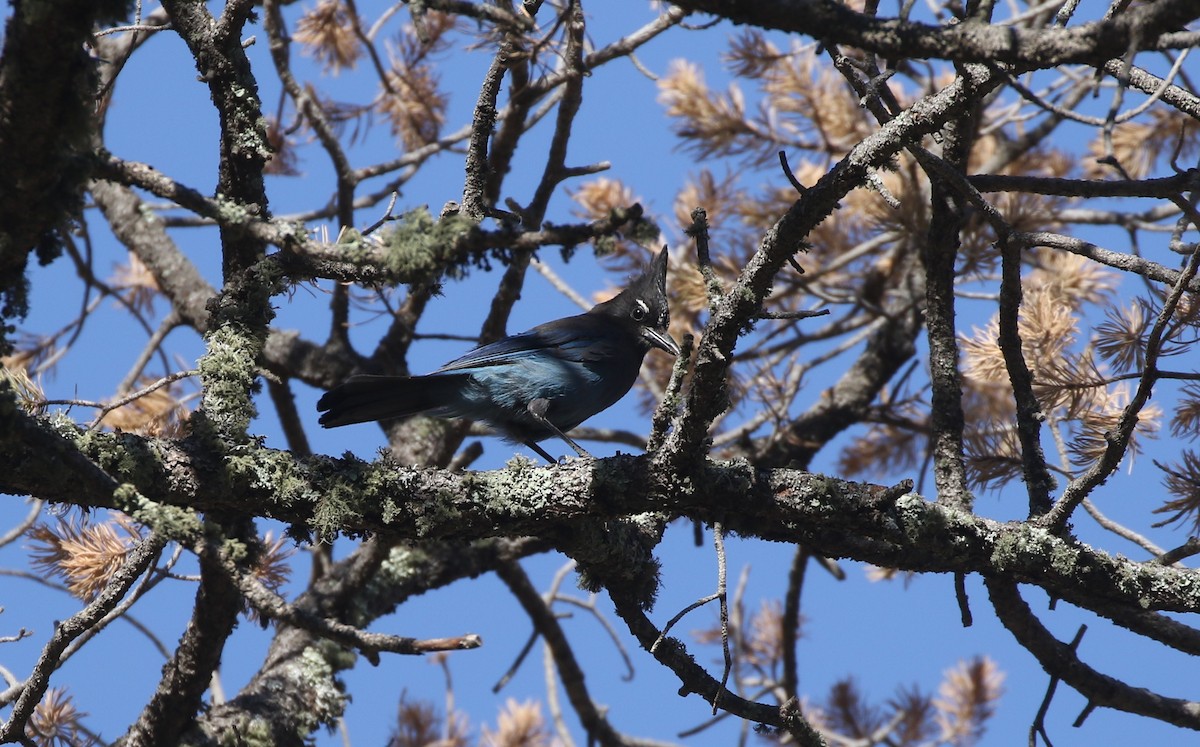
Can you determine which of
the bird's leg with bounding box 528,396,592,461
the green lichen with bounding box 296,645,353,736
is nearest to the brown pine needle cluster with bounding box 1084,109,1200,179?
the bird's leg with bounding box 528,396,592,461

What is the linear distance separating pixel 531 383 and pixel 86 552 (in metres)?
1.70

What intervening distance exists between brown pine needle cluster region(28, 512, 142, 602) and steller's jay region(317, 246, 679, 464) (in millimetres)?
806

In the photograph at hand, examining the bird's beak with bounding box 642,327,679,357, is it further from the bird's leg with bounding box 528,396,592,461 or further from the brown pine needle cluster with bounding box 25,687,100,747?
the brown pine needle cluster with bounding box 25,687,100,747

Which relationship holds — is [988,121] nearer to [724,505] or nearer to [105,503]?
[724,505]

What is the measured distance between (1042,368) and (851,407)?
5.35 ft

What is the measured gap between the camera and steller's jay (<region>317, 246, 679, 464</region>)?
14.3ft

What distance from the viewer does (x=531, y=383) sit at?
4.59 metres

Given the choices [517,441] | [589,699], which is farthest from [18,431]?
[589,699]

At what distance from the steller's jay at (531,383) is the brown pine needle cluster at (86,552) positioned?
2.65 feet

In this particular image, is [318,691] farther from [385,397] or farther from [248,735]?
[385,397]

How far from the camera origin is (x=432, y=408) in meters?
4.60

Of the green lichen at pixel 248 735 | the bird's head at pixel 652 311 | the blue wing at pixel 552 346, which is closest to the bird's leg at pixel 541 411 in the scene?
the blue wing at pixel 552 346

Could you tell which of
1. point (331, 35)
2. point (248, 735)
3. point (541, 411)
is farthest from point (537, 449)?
point (331, 35)

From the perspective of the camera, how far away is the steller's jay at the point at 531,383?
4.35 metres
